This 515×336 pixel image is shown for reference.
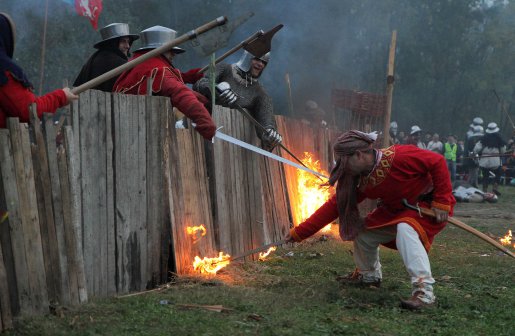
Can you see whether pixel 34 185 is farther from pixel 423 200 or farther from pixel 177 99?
pixel 423 200

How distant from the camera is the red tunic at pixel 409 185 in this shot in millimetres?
5246

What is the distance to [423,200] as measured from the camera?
5.44 m

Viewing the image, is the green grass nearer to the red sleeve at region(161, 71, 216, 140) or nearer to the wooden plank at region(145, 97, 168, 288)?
the wooden plank at region(145, 97, 168, 288)

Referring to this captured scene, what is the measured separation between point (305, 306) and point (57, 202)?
5.99 feet

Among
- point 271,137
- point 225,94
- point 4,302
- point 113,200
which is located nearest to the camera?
point 4,302

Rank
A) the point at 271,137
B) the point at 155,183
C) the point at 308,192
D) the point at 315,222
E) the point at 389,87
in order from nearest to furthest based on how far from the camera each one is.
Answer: the point at 155,183 < the point at 315,222 < the point at 271,137 < the point at 308,192 < the point at 389,87

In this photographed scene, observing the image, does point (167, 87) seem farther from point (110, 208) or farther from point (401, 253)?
point (401, 253)

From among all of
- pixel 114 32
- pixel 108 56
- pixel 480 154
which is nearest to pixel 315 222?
pixel 108 56

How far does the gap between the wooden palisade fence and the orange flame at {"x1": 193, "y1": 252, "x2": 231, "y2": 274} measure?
8cm

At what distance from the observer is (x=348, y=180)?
5.55 metres

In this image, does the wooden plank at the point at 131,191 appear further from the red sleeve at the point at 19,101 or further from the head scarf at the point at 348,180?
the head scarf at the point at 348,180

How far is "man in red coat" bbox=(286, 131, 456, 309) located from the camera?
16.9 feet

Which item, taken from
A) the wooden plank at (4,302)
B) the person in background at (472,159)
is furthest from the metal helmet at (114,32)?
the person in background at (472,159)

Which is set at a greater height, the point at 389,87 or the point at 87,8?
the point at 87,8
